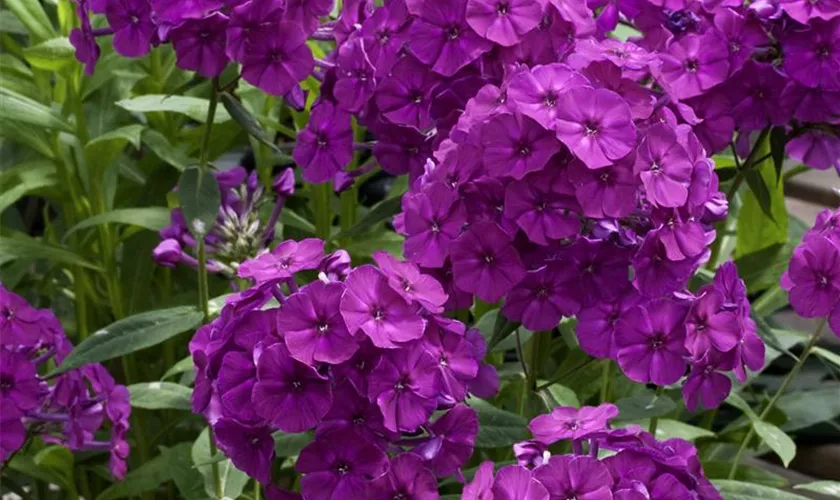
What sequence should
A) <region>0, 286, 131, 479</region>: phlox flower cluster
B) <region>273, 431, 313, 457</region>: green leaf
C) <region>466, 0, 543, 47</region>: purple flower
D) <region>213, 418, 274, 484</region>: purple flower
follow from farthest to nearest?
1. <region>0, 286, 131, 479</region>: phlox flower cluster
2. <region>273, 431, 313, 457</region>: green leaf
3. <region>466, 0, 543, 47</region>: purple flower
4. <region>213, 418, 274, 484</region>: purple flower

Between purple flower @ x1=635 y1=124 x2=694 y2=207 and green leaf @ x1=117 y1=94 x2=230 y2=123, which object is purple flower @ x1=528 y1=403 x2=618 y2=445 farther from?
green leaf @ x1=117 y1=94 x2=230 y2=123

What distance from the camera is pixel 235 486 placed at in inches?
52.3

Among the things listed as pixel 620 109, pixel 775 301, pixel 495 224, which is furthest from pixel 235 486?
pixel 775 301

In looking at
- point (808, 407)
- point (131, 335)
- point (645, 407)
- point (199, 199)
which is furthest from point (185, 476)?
point (808, 407)

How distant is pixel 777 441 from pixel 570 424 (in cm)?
52

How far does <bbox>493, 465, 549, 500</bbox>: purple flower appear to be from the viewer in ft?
2.78

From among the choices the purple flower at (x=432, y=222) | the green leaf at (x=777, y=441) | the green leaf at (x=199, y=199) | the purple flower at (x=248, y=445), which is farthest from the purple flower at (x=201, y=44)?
the green leaf at (x=777, y=441)

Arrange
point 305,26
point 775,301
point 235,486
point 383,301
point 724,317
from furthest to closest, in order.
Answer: point 775,301 < point 235,486 < point 305,26 < point 724,317 < point 383,301

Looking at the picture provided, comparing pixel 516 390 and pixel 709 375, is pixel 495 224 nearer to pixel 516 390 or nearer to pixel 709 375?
pixel 709 375

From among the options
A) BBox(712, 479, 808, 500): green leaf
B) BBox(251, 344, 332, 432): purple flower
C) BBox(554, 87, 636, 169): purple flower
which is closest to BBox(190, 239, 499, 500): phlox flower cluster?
BBox(251, 344, 332, 432): purple flower

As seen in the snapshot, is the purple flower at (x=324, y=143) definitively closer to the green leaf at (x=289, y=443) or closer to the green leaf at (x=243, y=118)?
the green leaf at (x=243, y=118)

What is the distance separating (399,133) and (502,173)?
0.25m

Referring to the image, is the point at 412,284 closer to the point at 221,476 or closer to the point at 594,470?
the point at 594,470

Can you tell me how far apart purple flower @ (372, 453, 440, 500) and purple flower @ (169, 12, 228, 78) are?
0.40 metres
